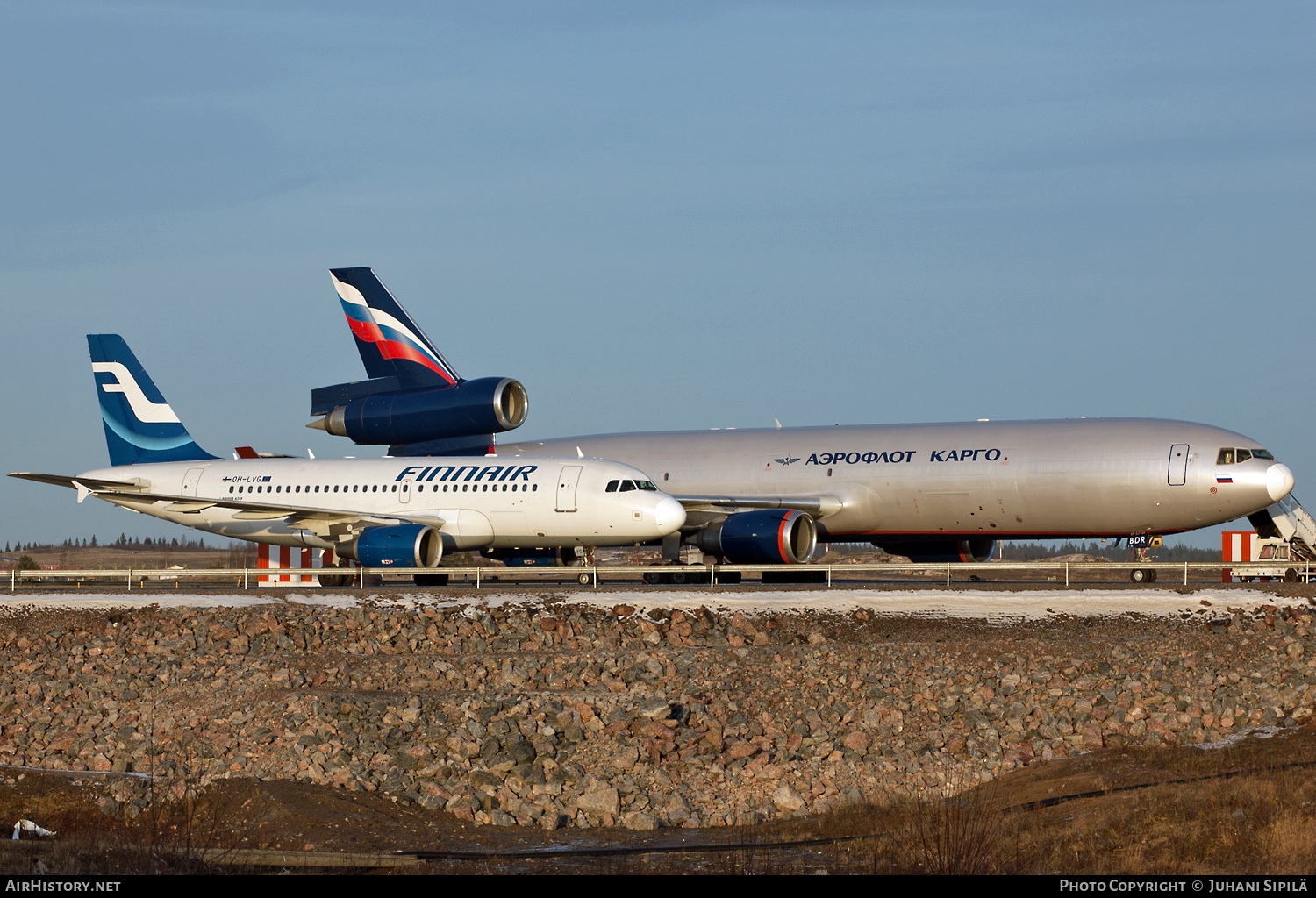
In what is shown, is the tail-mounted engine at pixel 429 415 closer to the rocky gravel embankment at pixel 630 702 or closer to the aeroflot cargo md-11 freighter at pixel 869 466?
the aeroflot cargo md-11 freighter at pixel 869 466

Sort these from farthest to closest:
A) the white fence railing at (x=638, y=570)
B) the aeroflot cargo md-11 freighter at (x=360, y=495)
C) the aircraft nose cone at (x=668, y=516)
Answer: the aeroflot cargo md-11 freighter at (x=360, y=495) < the aircraft nose cone at (x=668, y=516) < the white fence railing at (x=638, y=570)

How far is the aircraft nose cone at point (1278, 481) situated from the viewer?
35.2 meters

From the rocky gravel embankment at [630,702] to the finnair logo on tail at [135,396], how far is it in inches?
641

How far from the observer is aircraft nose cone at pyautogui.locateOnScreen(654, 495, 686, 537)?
3441 cm

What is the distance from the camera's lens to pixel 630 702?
21.3 metres

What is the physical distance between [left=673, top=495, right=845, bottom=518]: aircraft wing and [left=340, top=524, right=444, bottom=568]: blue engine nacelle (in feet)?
24.8

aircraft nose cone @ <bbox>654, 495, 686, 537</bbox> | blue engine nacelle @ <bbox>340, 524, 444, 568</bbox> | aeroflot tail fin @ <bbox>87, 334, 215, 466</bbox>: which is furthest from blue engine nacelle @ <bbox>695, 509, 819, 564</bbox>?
aeroflot tail fin @ <bbox>87, 334, 215, 466</bbox>

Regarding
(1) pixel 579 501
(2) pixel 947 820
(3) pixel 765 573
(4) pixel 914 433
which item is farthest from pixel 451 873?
(4) pixel 914 433

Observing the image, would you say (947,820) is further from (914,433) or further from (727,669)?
(914,433)

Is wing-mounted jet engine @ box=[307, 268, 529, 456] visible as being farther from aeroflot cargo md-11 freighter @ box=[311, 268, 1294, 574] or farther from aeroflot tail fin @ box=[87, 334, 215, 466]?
aeroflot tail fin @ box=[87, 334, 215, 466]

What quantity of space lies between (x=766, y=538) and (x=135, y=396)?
66.0ft

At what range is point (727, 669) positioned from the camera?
2323cm

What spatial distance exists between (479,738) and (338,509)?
19.1 m

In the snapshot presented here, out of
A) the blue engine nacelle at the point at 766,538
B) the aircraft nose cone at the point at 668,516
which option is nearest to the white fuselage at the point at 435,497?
the aircraft nose cone at the point at 668,516
